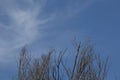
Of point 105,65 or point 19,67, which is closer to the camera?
point 105,65

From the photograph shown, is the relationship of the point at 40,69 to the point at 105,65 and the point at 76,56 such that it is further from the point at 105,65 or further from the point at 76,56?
the point at 105,65

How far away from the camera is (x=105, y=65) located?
9047mm

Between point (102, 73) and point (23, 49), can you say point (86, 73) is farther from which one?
Answer: point (23, 49)

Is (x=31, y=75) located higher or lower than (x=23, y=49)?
lower

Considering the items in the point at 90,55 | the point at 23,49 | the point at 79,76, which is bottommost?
the point at 79,76

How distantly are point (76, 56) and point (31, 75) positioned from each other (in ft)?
4.62

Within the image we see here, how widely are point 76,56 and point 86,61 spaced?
1.21ft

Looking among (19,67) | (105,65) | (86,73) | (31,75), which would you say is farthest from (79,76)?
(19,67)

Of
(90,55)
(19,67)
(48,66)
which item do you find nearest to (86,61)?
(90,55)

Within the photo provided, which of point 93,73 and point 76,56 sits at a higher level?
point 76,56

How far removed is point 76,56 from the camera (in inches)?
358

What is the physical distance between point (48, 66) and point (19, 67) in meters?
1.06

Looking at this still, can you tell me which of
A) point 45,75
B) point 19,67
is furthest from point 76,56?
point 19,67

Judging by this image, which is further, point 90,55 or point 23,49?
point 23,49
